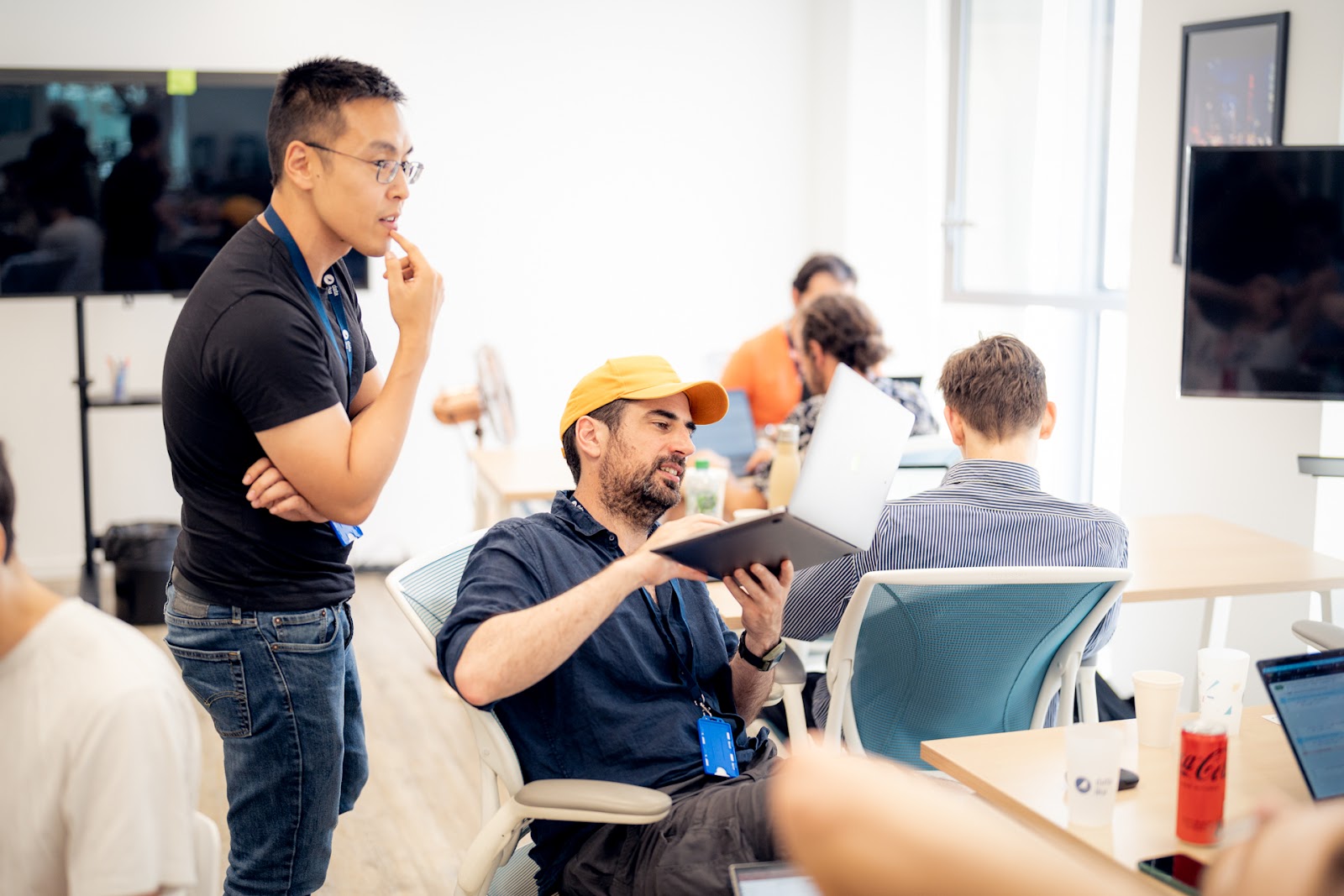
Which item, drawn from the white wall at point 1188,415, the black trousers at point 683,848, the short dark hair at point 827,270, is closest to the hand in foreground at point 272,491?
the black trousers at point 683,848

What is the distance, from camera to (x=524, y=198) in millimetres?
5957

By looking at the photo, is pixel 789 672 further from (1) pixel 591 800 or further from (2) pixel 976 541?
(1) pixel 591 800

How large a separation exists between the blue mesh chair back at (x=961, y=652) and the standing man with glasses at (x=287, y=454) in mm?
819

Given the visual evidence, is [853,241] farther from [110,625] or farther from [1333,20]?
[110,625]

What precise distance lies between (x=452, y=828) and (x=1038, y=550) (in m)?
1.83

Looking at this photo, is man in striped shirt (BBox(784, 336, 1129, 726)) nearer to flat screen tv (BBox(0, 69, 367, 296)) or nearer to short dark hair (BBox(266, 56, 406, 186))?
short dark hair (BBox(266, 56, 406, 186))

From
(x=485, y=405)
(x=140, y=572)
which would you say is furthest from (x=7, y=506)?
(x=140, y=572)

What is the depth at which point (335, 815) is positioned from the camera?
1889 millimetres

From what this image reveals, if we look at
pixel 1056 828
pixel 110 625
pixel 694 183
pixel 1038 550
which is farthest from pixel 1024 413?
pixel 694 183

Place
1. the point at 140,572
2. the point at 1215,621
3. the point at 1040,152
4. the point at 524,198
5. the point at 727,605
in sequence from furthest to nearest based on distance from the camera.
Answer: the point at 524,198 → the point at 140,572 → the point at 1040,152 → the point at 1215,621 → the point at 727,605

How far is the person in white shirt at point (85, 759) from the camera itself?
1.11 m

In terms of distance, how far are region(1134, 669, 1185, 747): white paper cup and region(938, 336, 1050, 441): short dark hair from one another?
0.70 meters

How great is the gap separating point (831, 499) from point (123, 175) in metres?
4.32

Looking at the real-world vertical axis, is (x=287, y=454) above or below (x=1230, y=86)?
below
